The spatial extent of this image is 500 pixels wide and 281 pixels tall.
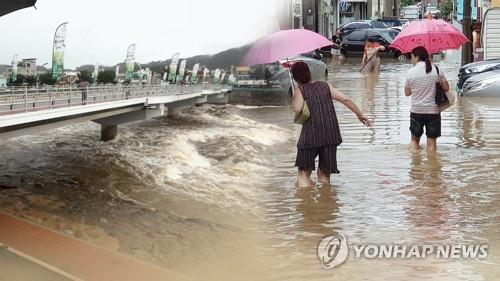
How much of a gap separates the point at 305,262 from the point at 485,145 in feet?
22.8

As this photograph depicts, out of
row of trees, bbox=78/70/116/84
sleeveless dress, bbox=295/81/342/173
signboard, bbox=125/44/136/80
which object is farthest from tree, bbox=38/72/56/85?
sleeveless dress, bbox=295/81/342/173

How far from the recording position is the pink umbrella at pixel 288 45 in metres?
9.47

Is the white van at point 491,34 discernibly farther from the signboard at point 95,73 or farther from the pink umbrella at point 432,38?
the signboard at point 95,73

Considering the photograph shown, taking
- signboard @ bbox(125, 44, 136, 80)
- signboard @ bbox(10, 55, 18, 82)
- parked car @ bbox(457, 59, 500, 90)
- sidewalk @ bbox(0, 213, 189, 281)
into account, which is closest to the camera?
sidewalk @ bbox(0, 213, 189, 281)

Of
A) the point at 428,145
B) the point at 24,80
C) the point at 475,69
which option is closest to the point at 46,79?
the point at 24,80

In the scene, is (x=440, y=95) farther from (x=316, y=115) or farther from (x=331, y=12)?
(x=331, y=12)

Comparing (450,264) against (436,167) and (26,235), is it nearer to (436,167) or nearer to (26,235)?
(26,235)

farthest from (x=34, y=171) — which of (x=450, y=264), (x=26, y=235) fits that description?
(x=450, y=264)

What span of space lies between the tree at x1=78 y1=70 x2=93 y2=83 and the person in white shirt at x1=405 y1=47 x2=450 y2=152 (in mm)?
5769

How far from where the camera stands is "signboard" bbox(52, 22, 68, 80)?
1202 centimetres

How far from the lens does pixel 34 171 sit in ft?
40.3

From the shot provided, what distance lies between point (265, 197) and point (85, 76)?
222 inches

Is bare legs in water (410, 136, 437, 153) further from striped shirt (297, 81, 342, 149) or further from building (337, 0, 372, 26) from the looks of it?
building (337, 0, 372, 26)

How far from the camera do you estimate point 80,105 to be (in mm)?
12883
